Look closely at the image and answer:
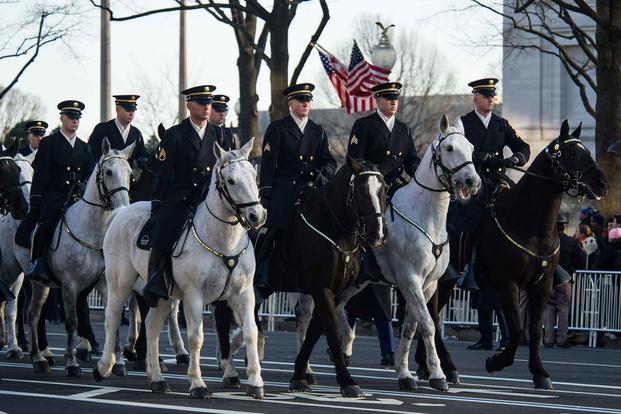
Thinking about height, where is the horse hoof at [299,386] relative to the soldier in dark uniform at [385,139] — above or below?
below

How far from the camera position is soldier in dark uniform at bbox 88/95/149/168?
18.9 m

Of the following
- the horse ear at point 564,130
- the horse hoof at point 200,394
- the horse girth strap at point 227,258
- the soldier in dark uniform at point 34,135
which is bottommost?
the horse hoof at point 200,394

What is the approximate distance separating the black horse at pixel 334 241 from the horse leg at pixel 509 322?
1.85 m

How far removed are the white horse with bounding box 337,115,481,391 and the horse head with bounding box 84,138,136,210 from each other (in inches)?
117

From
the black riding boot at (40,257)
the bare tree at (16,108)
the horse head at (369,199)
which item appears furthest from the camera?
the bare tree at (16,108)

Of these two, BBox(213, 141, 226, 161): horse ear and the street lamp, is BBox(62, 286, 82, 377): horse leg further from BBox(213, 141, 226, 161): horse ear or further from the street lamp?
the street lamp

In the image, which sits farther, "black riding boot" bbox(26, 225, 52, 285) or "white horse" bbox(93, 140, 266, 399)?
"black riding boot" bbox(26, 225, 52, 285)

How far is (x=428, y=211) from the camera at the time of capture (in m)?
16.2

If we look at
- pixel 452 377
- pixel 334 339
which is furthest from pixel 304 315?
pixel 334 339

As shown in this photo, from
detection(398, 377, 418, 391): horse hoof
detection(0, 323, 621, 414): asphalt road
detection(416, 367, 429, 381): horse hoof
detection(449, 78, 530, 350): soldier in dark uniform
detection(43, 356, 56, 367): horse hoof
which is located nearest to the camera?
detection(0, 323, 621, 414): asphalt road

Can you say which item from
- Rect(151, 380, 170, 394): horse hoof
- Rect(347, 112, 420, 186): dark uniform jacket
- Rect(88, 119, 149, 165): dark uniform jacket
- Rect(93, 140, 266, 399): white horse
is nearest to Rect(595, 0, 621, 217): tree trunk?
Rect(88, 119, 149, 165): dark uniform jacket

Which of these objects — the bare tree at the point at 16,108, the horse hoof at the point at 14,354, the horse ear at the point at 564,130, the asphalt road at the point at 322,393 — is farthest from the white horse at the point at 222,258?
the bare tree at the point at 16,108

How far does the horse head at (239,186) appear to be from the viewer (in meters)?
14.1

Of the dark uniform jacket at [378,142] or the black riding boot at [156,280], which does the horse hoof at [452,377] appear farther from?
the black riding boot at [156,280]
